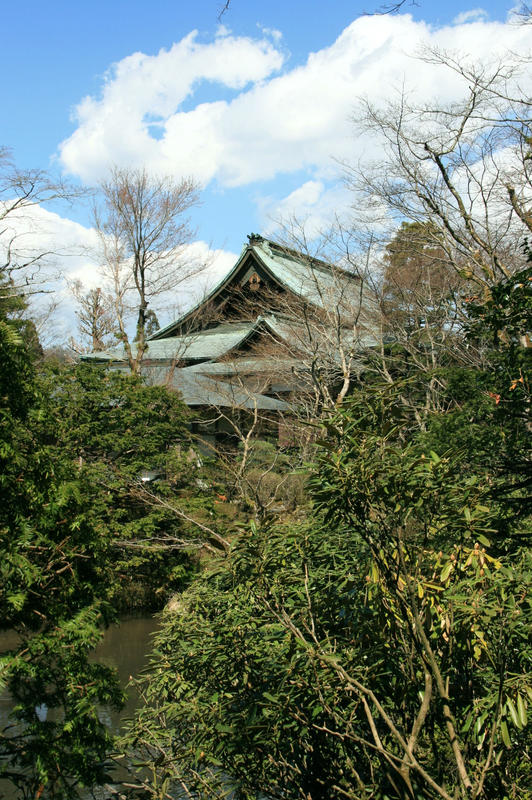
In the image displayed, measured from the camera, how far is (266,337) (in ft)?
52.0

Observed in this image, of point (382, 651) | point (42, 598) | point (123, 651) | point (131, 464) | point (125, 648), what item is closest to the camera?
point (382, 651)

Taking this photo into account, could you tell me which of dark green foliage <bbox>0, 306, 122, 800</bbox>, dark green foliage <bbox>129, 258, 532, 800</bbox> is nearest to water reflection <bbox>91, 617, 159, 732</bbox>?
dark green foliage <bbox>0, 306, 122, 800</bbox>

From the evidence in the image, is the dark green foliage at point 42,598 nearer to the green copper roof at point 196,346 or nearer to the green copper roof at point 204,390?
the green copper roof at point 204,390

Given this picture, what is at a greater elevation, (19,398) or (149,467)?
(19,398)

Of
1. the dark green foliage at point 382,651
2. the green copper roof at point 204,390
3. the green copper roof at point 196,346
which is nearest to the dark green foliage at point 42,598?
the dark green foliage at point 382,651

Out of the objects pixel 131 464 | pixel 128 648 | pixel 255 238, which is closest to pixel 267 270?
pixel 255 238

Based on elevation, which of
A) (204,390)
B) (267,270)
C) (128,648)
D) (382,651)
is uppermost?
(267,270)

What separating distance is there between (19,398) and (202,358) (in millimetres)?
16119

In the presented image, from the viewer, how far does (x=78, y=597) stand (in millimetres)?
3650

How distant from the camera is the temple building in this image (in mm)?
12375

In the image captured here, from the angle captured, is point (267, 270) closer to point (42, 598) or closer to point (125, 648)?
point (125, 648)

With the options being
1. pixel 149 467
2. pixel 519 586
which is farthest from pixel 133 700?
pixel 519 586

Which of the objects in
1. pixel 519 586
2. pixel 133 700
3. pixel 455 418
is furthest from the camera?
pixel 133 700

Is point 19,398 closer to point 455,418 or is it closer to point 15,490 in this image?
point 15,490
